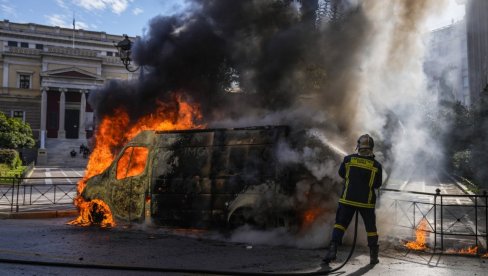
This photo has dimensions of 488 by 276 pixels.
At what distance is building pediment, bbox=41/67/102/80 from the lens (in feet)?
171

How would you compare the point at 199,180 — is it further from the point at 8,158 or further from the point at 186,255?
the point at 8,158

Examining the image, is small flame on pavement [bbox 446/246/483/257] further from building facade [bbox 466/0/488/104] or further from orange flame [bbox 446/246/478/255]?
building facade [bbox 466/0/488/104]

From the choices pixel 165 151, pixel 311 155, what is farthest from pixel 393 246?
pixel 165 151

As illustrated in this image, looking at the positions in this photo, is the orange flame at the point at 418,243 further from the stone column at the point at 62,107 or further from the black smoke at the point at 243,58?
the stone column at the point at 62,107

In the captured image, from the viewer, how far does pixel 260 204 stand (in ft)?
23.5

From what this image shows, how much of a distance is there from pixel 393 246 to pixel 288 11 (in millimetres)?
7403

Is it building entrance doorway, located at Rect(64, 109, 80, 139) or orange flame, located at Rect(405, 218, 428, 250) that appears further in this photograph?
building entrance doorway, located at Rect(64, 109, 80, 139)

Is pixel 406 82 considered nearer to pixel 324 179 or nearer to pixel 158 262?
pixel 324 179

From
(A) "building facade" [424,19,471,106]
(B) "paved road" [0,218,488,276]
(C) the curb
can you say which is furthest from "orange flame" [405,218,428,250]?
(A) "building facade" [424,19,471,106]

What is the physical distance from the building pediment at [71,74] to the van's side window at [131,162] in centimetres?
4931

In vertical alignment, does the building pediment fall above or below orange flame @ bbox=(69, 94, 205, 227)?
above

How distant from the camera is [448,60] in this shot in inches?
1815

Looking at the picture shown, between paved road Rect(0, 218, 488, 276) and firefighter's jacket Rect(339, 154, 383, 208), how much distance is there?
879 mm

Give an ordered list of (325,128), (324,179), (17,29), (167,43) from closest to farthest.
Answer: (324,179), (325,128), (167,43), (17,29)
